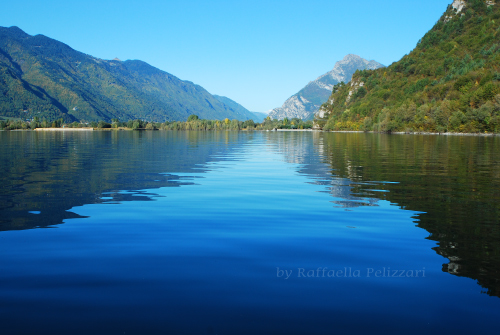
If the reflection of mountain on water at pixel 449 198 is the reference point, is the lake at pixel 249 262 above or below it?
below

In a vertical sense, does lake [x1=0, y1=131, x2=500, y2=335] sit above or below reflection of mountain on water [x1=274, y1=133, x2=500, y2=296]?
below

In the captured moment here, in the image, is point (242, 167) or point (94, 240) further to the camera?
point (242, 167)

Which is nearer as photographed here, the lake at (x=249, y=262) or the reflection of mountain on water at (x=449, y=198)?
the lake at (x=249, y=262)

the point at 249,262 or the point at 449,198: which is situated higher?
the point at 449,198

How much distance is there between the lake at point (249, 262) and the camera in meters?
6.68

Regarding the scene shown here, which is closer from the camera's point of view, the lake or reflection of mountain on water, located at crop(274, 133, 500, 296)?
the lake

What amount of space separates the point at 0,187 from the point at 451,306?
21.7 metres

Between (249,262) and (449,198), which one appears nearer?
(249,262)

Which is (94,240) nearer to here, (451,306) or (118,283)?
(118,283)

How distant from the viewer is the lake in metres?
6.68

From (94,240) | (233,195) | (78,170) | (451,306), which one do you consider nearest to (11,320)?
(94,240)

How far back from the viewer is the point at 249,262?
376 inches

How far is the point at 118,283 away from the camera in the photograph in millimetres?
8172

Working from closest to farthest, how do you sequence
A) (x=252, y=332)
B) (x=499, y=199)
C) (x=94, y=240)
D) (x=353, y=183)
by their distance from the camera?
(x=252, y=332) < (x=94, y=240) < (x=499, y=199) < (x=353, y=183)
